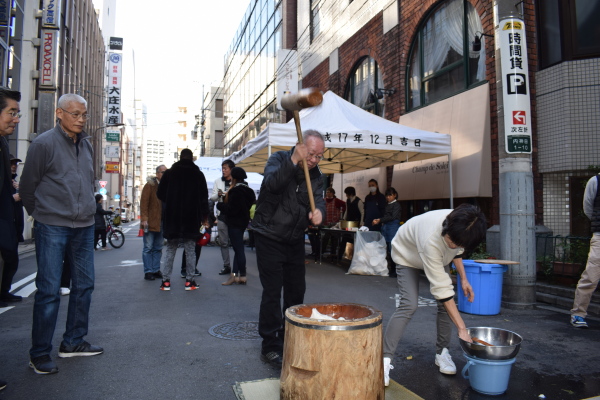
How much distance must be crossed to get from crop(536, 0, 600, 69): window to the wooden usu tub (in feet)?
23.1

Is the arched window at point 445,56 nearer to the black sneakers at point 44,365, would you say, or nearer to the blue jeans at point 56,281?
the blue jeans at point 56,281

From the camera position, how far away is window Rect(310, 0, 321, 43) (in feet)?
58.1

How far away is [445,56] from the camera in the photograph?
10.5 metres

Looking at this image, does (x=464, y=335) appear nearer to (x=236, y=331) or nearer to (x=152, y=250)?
(x=236, y=331)

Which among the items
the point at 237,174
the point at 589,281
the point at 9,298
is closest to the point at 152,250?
the point at 237,174

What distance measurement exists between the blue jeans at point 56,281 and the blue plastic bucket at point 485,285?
13.1ft

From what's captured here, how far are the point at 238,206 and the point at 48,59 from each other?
15047mm

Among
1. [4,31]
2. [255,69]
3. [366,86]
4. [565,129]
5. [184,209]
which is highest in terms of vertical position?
[255,69]

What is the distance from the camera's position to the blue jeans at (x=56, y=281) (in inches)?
137

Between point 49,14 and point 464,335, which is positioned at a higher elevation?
point 49,14

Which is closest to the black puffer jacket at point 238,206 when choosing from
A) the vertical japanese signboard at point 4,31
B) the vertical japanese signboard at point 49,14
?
the vertical japanese signboard at point 4,31

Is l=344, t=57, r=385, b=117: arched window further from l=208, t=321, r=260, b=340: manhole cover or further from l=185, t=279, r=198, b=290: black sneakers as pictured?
l=208, t=321, r=260, b=340: manhole cover

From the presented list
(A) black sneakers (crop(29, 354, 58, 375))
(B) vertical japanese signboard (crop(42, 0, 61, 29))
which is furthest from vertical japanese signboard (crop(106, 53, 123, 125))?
(A) black sneakers (crop(29, 354, 58, 375))

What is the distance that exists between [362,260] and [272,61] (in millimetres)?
17936
